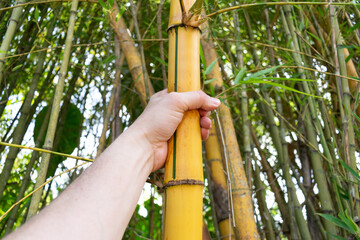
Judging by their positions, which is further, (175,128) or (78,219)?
(175,128)

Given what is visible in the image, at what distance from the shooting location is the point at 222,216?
3.86 ft

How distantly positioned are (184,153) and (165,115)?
9 centimetres

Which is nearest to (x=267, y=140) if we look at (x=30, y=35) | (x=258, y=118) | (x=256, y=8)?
(x=258, y=118)

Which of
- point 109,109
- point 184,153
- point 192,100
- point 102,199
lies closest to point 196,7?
point 192,100

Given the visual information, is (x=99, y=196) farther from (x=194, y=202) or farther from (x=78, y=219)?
(x=194, y=202)

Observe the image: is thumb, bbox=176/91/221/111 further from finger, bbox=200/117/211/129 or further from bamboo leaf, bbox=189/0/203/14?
bamboo leaf, bbox=189/0/203/14

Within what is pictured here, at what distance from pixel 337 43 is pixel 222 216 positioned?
68 centimetres

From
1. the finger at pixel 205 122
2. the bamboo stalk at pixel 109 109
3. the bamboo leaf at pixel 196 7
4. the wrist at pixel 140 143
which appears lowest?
the wrist at pixel 140 143

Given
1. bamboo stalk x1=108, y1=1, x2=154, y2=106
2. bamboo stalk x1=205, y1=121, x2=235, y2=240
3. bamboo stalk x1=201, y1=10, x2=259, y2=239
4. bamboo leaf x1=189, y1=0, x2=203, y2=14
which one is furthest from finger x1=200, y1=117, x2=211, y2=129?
bamboo stalk x1=108, y1=1, x2=154, y2=106

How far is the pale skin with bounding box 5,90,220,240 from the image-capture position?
0.63 m

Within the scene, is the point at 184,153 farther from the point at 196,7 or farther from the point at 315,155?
the point at 315,155

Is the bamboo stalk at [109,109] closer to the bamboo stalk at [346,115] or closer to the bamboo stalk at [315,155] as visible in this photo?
the bamboo stalk at [315,155]

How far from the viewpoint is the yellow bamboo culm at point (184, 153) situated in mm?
698

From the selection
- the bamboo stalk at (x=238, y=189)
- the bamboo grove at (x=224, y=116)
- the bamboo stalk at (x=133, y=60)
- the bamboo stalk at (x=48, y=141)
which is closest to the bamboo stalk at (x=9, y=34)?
the bamboo grove at (x=224, y=116)
